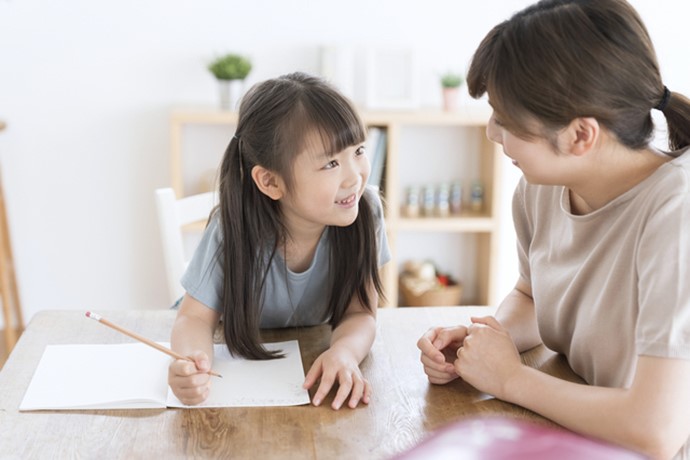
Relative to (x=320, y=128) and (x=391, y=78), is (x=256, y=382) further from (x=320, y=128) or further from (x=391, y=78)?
(x=391, y=78)

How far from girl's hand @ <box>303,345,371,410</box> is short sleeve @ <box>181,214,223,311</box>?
246 mm

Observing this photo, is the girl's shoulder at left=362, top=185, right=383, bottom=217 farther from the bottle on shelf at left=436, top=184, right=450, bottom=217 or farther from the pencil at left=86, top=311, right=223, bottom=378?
the bottle on shelf at left=436, top=184, right=450, bottom=217

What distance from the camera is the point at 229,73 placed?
2977mm

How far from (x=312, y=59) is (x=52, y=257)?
1232 millimetres

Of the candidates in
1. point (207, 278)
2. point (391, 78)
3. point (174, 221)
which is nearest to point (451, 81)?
point (391, 78)

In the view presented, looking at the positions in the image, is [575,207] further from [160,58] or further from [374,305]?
[160,58]

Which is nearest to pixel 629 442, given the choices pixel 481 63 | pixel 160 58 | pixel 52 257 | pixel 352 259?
pixel 481 63

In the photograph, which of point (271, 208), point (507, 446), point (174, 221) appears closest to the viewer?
point (507, 446)

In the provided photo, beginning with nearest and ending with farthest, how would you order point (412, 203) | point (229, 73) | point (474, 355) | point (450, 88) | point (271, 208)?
point (474, 355), point (271, 208), point (229, 73), point (450, 88), point (412, 203)

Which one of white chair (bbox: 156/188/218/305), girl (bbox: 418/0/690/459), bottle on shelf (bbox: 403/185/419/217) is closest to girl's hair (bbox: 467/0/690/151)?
girl (bbox: 418/0/690/459)

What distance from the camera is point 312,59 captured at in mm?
3178

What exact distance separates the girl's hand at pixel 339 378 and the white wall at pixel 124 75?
203 cm

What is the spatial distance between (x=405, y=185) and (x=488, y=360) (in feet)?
6.95

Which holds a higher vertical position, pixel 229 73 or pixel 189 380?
pixel 229 73
